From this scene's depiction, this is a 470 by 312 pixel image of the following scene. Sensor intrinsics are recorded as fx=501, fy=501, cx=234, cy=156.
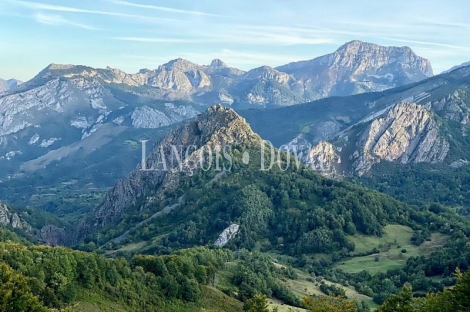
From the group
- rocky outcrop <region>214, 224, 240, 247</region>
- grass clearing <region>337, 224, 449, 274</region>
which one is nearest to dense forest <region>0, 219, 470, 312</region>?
grass clearing <region>337, 224, 449, 274</region>

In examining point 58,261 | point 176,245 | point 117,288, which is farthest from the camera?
point 176,245

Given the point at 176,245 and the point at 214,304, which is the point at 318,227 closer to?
the point at 176,245

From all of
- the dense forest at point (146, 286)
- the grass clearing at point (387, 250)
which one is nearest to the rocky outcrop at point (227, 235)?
the grass clearing at point (387, 250)

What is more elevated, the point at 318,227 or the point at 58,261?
the point at 58,261

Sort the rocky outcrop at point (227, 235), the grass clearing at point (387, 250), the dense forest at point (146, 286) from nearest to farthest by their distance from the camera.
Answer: the dense forest at point (146, 286), the grass clearing at point (387, 250), the rocky outcrop at point (227, 235)

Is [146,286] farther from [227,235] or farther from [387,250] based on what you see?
[387,250]

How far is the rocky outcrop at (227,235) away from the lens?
7534 inches

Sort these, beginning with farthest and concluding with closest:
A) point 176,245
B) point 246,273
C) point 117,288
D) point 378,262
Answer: point 176,245 → point 378,262 → point 246,273 → point 117,288

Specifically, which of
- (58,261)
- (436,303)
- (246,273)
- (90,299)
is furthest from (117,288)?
(436,303)

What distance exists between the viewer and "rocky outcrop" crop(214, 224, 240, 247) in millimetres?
191375

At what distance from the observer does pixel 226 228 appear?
7859 inches

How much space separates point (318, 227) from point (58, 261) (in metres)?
134

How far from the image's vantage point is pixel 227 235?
195 m

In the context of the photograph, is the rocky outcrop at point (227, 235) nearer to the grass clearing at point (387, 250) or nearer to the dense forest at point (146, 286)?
the grass clearing at point (387, 250)
